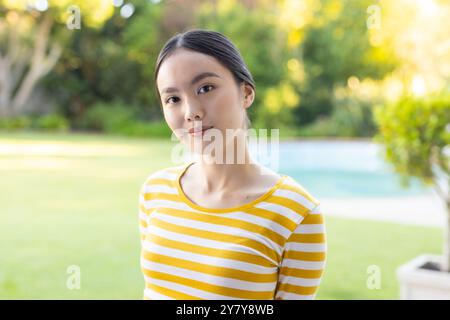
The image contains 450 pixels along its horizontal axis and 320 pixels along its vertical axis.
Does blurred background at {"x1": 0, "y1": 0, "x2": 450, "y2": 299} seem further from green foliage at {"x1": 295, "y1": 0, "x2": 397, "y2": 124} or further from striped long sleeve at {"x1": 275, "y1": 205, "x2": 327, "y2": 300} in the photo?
striped long sleeve at {"x1": 275, "y1": 205, "x2": 327, "y2": 300}

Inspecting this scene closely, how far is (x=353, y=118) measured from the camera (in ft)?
38.7

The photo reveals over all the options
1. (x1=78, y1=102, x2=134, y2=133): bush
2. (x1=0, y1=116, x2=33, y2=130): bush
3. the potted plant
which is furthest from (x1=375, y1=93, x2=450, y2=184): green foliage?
(x1=0, y1=116, x2=33, y2=130): bush

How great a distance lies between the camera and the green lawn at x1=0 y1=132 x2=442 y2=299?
289cm

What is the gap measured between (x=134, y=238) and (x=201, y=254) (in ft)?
10.5

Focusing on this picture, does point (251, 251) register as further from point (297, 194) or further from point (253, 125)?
point (253, 125)

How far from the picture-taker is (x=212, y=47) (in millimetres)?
810

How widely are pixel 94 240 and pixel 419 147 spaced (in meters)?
2.40

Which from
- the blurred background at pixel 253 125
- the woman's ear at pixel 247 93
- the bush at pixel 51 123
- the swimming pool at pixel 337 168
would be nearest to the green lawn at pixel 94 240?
the blurred background at pixel 253 125

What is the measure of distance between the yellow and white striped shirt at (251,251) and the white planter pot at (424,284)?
1.52m

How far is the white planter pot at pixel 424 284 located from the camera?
84.8 inches

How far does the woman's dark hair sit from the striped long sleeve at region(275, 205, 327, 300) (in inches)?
9.6

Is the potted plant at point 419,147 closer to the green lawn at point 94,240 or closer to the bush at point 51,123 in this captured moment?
the green lawn at point 94,240

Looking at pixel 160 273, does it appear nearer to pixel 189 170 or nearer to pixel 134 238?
pixel 189 170
